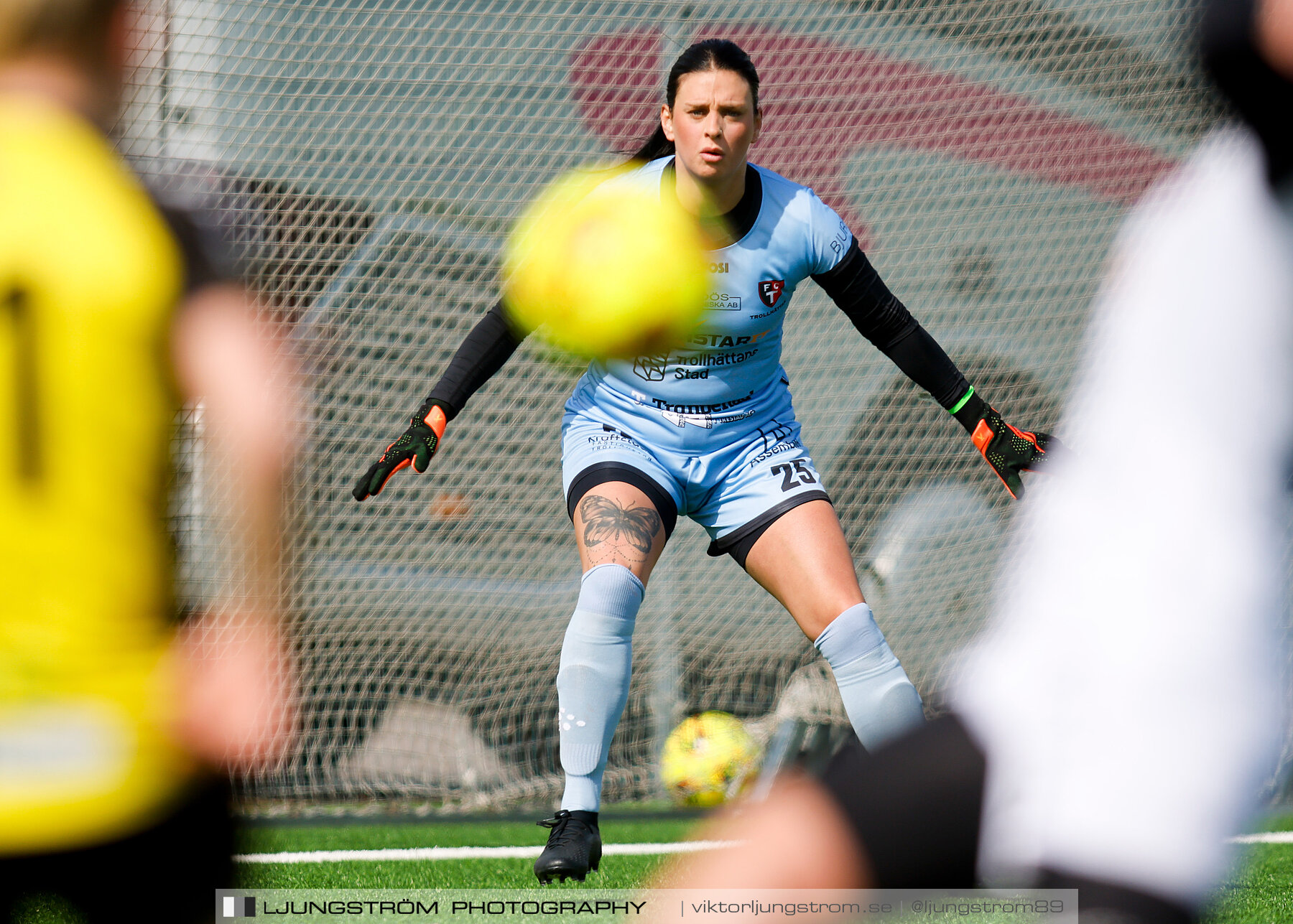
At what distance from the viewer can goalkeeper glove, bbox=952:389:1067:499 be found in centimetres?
328

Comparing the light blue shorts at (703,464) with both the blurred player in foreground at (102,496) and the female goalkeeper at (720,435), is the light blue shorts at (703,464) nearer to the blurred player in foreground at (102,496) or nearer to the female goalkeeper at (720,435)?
the female goalkeeper at (720,435)

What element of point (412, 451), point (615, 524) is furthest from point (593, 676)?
point (412, 451)

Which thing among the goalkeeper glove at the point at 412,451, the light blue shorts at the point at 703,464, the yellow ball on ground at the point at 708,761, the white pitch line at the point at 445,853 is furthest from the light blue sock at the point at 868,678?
the yellow ball on ground at the point at 708,761

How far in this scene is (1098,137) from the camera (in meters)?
6.21

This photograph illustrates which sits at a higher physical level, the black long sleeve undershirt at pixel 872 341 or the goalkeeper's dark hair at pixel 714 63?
the goalkeeper's dark hair at pixel 714 63

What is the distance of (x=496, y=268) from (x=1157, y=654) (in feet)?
17.1

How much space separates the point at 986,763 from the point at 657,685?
4.71m

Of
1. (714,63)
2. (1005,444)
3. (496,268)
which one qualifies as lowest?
(1005,444)

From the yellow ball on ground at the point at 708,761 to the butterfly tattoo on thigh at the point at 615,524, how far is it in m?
2.19

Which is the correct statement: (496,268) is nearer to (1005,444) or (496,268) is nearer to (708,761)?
(708,761)

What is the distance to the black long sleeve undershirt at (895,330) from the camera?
340cm

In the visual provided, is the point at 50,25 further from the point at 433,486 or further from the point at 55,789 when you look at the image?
the point at 433,486

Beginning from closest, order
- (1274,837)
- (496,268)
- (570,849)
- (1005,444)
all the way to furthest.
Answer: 1. (570,849)
2. (1005,444)
3. (1274,837)
4. (496,268)

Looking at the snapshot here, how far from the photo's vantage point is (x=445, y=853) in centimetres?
435
